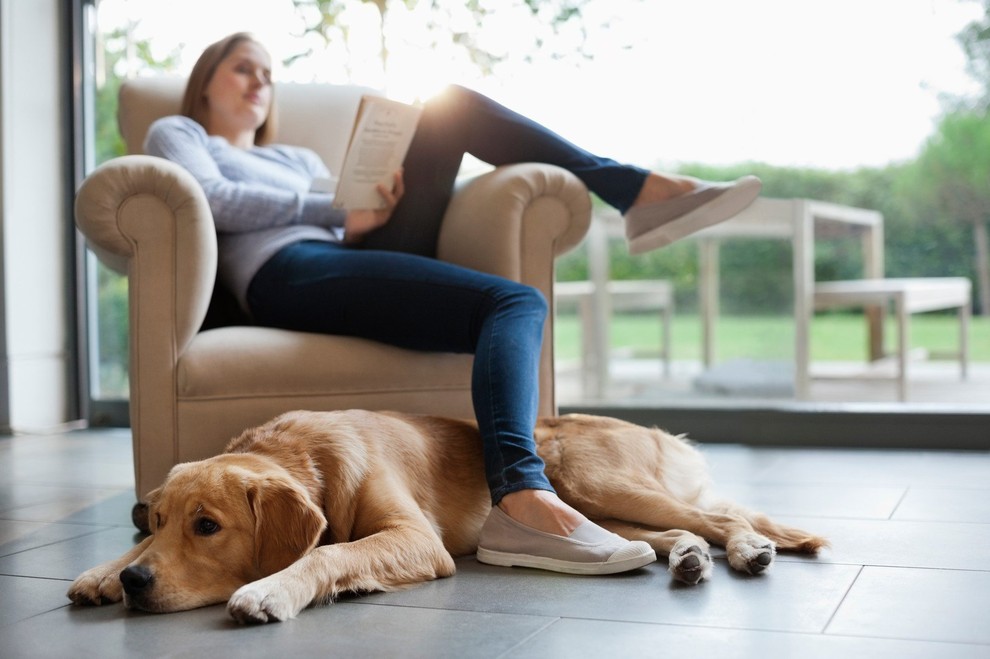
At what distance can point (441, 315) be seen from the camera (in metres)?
2.32

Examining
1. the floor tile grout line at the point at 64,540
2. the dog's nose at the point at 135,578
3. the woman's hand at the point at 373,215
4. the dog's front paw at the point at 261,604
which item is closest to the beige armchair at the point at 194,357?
the floor tile grout line at the point at 64,540

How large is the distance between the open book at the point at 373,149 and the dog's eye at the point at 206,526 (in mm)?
1133

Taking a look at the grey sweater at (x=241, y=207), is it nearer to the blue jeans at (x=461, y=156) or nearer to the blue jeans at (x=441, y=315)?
the blue jeans at (x=441, y=315)

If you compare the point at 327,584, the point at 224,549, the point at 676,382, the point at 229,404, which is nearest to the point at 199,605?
the point at 224,549

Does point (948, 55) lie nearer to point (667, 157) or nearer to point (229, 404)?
point (667, 157)

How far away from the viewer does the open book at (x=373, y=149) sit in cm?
254

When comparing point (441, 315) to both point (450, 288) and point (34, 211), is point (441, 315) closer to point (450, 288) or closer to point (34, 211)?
point (450, 288)

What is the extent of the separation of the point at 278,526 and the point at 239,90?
1696 millimetres

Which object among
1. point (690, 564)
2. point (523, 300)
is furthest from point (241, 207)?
point (690, 564)

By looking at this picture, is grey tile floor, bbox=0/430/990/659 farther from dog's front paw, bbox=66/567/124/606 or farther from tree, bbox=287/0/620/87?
tree, bbox=287/0/620/87

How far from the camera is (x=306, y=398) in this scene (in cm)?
240

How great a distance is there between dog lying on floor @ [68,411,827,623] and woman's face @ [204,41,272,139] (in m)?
1.30

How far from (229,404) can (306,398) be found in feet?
0.55

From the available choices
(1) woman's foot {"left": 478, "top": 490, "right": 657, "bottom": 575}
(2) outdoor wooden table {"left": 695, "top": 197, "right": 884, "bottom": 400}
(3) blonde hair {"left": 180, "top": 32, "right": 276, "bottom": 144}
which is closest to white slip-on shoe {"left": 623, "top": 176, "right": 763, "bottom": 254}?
(1) woman's foot {"left": 478, "top": 490, "right": 657, "bottom": 575}
